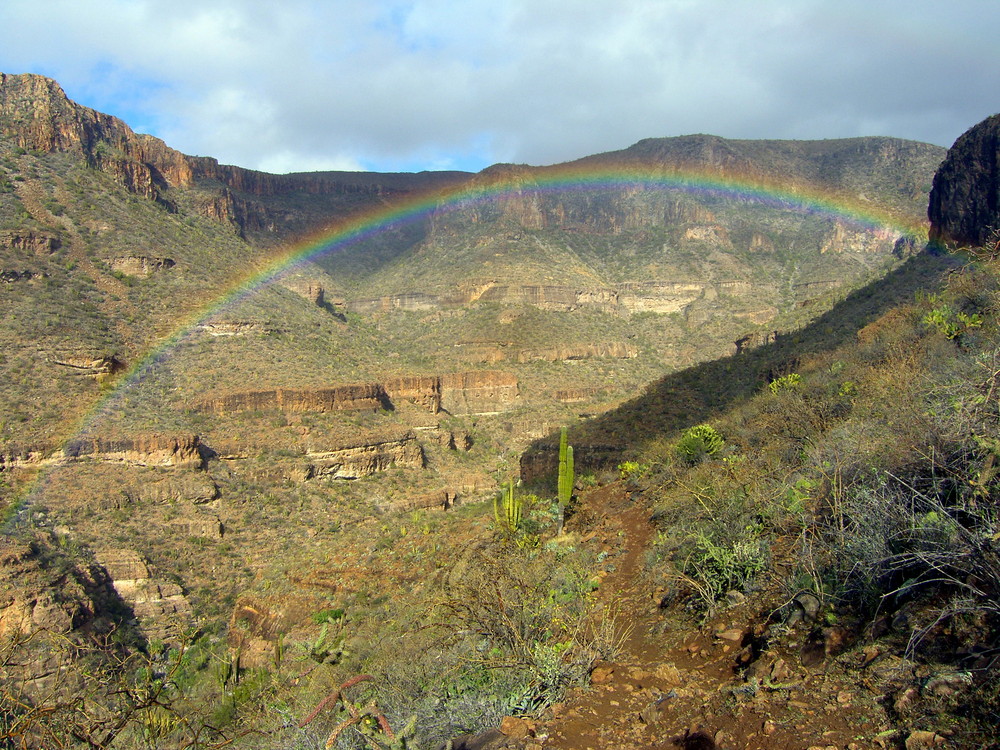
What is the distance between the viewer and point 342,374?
52.9 m

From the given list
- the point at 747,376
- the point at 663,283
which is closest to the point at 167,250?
the point at 747,376

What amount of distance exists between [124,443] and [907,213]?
95210 mm

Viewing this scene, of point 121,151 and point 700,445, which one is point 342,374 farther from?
point 700,445

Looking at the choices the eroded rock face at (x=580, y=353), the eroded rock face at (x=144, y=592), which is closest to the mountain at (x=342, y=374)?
the eroded rock face at (x=144, y=592)

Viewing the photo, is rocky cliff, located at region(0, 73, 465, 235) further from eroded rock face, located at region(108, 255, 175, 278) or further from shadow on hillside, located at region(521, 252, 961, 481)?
shadow on hillside, located at region(521, 252, 961, 481)

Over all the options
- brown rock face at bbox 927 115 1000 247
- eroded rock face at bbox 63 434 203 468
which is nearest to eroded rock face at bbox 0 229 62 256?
eroded rock face at bbox 63 434 203 468

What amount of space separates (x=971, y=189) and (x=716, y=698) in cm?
2906

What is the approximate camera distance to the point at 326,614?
1609 centimetres

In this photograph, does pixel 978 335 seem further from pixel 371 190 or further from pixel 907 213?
pixel 371 190

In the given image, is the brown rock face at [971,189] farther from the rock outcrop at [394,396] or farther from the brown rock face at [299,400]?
the rock outcrop at [394,396]

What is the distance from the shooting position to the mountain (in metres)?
15.8

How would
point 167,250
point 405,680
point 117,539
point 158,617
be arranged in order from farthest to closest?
1. point 167,250
2. point 117,539
3. point 158,617
4. point 405,680

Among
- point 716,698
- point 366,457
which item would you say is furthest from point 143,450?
point 716,698

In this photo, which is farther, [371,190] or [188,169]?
[371,190]
